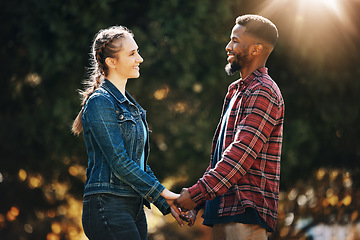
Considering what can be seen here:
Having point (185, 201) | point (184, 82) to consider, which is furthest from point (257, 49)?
point (184, 82)

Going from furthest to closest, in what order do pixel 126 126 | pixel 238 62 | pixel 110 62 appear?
pixel 238 62
pixel 110 62
pixel 126 126

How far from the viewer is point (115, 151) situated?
3.47 m

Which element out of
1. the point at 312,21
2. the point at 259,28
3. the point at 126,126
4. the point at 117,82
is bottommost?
the point at 126,126

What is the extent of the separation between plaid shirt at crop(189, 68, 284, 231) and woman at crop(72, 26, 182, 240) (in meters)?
0.34

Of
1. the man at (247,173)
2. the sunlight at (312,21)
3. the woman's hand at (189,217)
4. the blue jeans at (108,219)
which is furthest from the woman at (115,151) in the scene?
the sunlight at (312,21)

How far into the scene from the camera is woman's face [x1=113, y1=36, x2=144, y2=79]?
12.3ft

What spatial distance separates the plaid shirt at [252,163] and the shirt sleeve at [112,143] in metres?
0.42

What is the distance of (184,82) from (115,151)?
4948mm

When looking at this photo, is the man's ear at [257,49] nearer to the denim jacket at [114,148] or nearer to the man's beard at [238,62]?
the man's beard at [238,62]

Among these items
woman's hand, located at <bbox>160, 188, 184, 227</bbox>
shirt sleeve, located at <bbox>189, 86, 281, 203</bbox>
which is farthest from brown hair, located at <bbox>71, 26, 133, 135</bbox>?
shirt sleeve, located at <bbox>189, 86, 281, 203</bbox>

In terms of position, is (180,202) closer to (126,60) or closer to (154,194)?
(154,194)

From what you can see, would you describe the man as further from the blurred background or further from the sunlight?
the sunlight

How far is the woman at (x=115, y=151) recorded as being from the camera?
11.3 ft

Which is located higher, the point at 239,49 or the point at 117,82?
the point at 239,49
